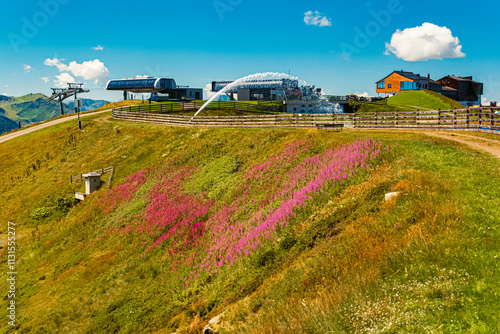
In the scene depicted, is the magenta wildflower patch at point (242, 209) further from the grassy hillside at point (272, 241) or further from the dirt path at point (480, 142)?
the dirt path at point (480, 142)

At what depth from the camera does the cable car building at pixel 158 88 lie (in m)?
86.6

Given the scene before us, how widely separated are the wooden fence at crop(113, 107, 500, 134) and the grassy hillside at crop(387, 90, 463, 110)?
46783mm

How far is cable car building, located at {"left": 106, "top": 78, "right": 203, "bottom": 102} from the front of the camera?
3410 inches

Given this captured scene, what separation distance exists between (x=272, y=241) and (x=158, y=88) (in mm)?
79258

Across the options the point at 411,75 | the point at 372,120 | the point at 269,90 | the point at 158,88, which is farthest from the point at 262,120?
the point at 411,75

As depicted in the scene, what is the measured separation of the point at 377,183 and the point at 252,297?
6.63 metres

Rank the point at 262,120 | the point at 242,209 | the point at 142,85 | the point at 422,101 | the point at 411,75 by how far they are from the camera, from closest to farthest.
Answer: the point at 242,209
the point at 262,120
the point at 422,101
the point at 142,85
the point at 411,75

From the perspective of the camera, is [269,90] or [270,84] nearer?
[269,90]

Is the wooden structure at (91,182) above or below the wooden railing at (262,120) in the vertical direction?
below

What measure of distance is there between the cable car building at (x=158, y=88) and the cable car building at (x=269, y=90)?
12.2 metres

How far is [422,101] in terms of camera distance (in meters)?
80.6

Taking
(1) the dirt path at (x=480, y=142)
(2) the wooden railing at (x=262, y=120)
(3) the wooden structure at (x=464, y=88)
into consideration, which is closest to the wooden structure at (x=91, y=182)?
(2) the wooden railing at (x=262, y=120)

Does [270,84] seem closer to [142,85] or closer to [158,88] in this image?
[158,88]

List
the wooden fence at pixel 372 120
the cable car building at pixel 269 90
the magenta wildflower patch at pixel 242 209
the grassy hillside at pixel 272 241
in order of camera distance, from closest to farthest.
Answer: the grassy hillside at pixel 272 241, the magenta wildflower patch at pixel 242 209, the wooden fence at pixel 372 120, the cable car building at pixel 269 90
